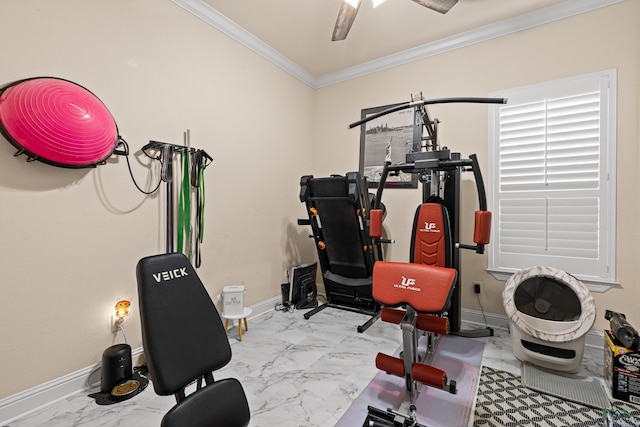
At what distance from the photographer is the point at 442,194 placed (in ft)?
9.63

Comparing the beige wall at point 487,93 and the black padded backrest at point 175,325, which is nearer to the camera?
the black padded backrest at point 175,325

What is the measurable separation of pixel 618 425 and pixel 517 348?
1020mm

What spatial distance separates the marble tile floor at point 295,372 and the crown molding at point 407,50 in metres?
2.99

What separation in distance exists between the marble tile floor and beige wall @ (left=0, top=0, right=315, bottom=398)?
386 mm

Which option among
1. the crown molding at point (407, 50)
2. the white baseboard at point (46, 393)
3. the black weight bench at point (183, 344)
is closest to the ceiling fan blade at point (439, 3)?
the crown molding at point (407, 50)

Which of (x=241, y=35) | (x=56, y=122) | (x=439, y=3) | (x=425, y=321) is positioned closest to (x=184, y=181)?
(x=56, y=122)

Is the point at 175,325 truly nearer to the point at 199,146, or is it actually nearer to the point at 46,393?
Result: the point at 46,393

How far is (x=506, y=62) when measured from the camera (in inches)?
119

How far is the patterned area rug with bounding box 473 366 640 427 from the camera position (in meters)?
1.70

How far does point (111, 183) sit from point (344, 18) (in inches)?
81.3

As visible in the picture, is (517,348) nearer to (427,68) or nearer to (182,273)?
(182,273)

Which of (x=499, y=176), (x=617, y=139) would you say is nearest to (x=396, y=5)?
(x=499, y=176)

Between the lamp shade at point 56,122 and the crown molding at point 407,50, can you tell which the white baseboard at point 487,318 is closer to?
the crown molding at point 407,50

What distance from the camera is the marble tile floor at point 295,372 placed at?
1.74m
